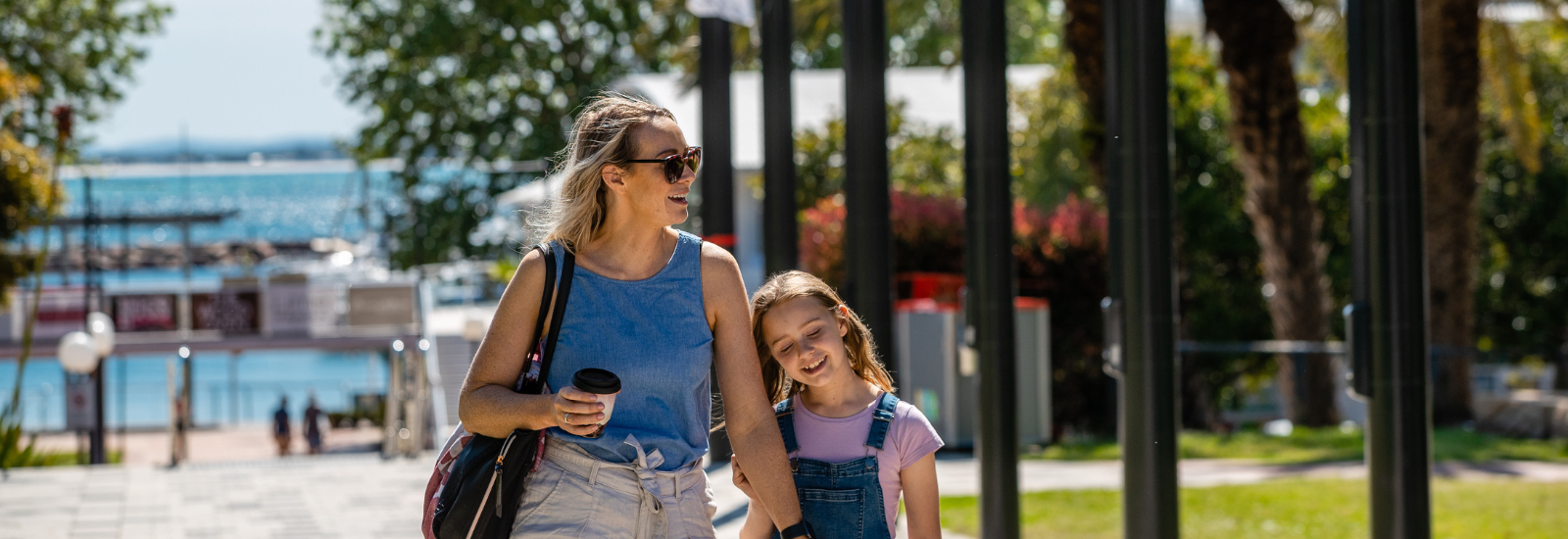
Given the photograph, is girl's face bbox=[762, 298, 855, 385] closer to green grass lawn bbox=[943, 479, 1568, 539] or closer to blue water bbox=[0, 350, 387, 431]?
green grass lawn bbox=[943, 479, 1568, 539]

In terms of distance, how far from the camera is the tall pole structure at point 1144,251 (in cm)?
622

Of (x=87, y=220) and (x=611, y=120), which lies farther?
(x=87, y=220)

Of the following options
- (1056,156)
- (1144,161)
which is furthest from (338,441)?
(1144,161)

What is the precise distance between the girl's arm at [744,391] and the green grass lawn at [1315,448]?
1088 cm

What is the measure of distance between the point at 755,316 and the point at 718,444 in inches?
371

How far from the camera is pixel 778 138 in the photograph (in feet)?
33.1

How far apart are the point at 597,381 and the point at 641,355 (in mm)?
238

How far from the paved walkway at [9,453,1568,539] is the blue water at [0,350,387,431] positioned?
3.36 meters

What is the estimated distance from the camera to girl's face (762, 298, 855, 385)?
3.13 metres

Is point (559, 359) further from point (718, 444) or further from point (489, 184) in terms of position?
point (489, 184)

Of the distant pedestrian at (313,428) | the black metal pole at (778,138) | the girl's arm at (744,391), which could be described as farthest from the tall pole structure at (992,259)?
the distant pedestrian at (313,428)

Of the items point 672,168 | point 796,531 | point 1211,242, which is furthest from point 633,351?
point 1211,242

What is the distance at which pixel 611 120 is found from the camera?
114 inches

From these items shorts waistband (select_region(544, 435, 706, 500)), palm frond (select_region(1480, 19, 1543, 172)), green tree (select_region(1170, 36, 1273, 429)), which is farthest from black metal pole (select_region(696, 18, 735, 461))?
green tree (select_region(1170, 36, 1273, 429))
